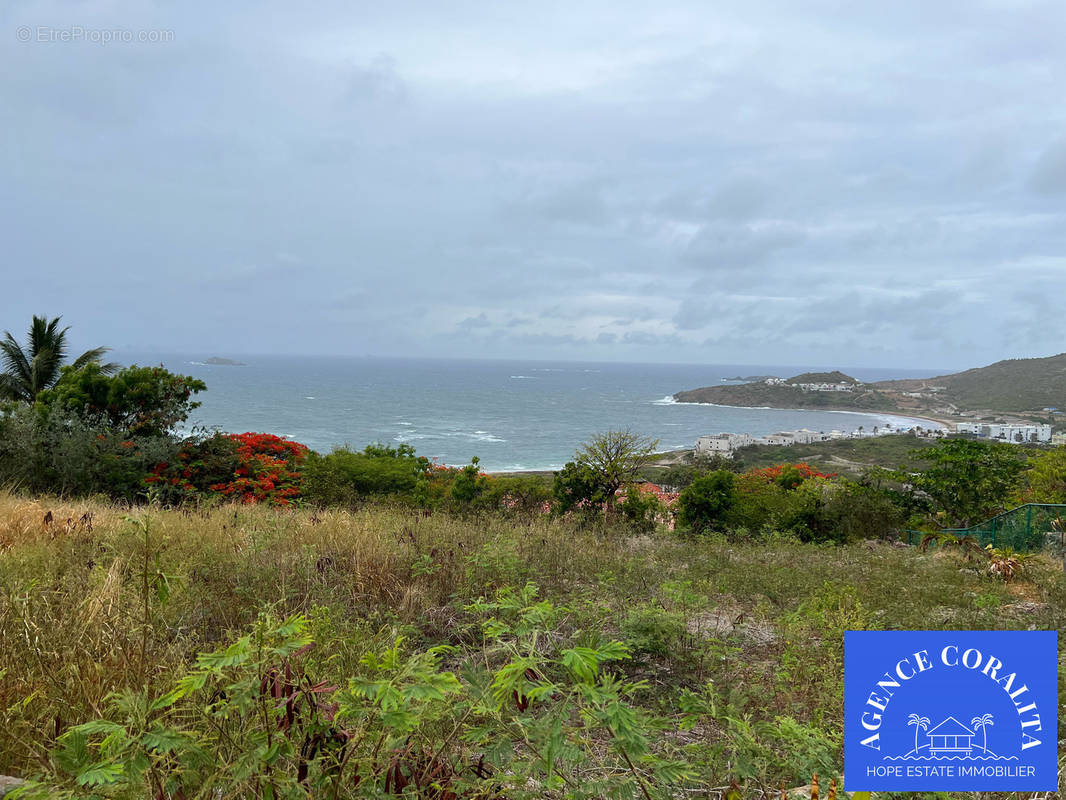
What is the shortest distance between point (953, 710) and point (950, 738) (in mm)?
66

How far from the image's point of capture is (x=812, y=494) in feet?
47.0

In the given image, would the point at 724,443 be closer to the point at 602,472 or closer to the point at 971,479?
the point at 971,479

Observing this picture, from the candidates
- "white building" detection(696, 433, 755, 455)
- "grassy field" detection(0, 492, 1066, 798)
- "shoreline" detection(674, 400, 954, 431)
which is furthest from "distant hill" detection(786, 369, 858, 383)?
"grassy field" detection(0, 492, 1066, 798)

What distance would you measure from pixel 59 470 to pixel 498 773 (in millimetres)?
14193

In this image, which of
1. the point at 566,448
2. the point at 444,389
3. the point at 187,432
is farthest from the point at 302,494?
the point at 444,389

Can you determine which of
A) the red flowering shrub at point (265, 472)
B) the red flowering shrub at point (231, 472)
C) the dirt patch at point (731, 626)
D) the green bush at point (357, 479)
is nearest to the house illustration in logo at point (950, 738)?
the dirt patch at point (731, 626)

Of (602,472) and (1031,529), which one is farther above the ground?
(602,472)

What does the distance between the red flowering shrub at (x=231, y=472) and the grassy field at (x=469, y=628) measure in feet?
18.8

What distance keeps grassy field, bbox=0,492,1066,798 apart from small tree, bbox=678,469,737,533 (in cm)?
Result: 537

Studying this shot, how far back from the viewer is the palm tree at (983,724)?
1211 millimetres

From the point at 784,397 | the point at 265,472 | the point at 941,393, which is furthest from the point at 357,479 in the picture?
the point at 784,397

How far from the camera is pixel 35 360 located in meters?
22.2

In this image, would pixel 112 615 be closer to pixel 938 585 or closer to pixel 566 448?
pixel 938 585

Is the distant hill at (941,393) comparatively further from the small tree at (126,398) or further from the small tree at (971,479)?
the small tree at (126,398)
